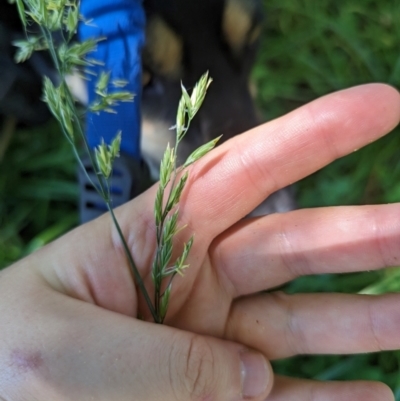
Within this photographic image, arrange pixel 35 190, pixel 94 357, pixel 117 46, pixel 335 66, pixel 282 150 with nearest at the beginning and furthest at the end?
pixel 94 357
pixel 282 150
pixel 117 46
pixel 35 190
pixel 335 66

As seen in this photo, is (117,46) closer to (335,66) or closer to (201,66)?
(201,66)

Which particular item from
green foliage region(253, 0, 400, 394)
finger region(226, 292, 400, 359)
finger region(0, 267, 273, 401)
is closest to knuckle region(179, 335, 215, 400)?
finger region(0, 267, 273, 401)

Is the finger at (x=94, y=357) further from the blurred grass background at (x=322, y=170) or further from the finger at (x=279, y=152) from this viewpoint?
the blurred grass background at (x=322, y=170)

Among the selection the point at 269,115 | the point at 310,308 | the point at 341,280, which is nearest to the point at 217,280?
the point at 310,308

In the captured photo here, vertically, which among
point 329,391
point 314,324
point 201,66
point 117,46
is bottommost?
point 329,391

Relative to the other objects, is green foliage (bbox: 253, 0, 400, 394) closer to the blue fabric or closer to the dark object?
the dark object

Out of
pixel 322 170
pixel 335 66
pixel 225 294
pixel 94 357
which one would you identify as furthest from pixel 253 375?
pixel 335 66
